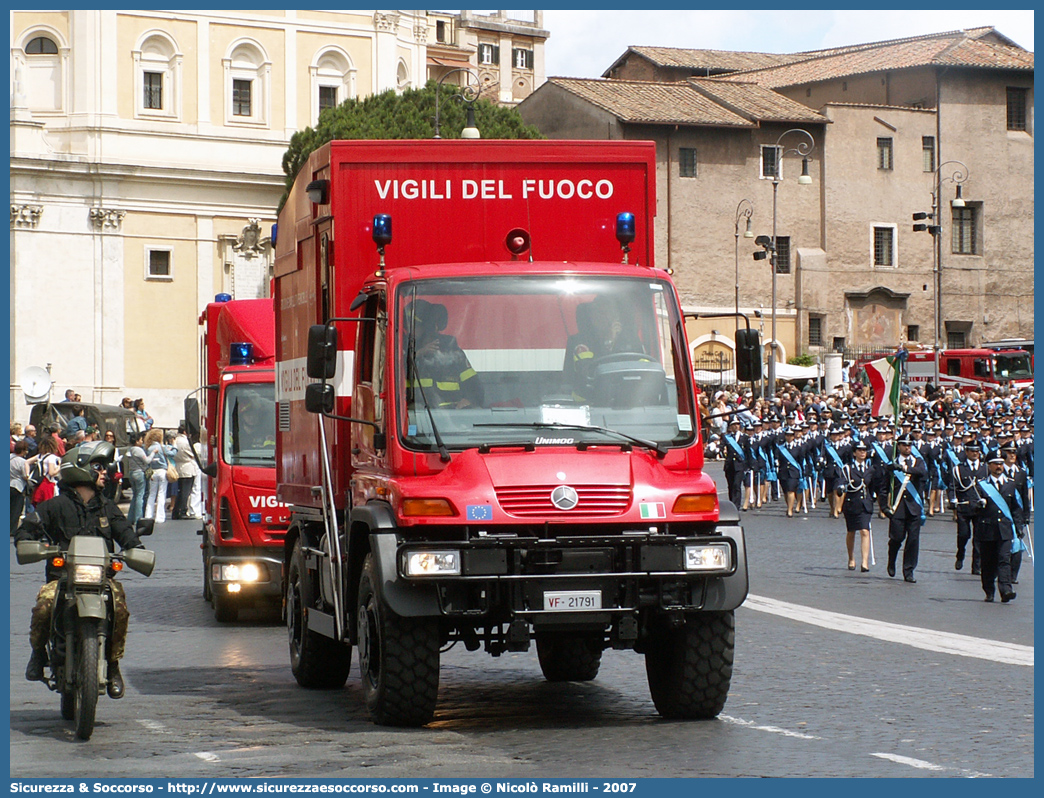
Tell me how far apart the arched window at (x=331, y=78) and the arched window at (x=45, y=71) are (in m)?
8.63

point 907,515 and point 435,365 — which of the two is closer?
point 435,365

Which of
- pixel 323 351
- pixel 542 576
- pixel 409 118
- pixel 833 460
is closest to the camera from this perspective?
pixel 542 576

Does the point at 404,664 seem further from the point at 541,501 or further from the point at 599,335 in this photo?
the point at 599,335

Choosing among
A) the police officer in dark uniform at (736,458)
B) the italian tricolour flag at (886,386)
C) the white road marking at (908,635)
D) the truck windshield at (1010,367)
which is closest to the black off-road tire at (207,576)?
the white road marking at (908,635)

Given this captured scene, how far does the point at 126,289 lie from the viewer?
6125cm

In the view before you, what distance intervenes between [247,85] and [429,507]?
55.8 metres

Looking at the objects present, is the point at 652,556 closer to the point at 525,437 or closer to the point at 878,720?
the point at 525,437

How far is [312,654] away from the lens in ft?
37.0

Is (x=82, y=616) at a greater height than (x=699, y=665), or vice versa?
(x=82, y=616)

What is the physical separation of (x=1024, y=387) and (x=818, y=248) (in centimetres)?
1618

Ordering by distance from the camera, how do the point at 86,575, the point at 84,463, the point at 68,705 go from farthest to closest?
1. the point at 84,463
2. the point at 68,705
3. the point at 86,575

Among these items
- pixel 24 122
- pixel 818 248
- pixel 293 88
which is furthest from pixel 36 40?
pixel 818 248

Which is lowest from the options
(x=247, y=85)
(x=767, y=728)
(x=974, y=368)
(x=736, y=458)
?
(x=767, y=728)

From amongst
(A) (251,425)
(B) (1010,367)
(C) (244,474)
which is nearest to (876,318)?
(B) (1010,367)
